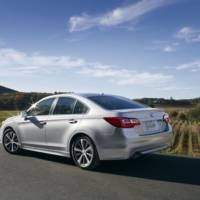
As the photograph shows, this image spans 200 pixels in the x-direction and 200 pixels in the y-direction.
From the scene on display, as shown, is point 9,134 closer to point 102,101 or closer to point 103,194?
point 102,101

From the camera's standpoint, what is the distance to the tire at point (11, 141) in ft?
29.5

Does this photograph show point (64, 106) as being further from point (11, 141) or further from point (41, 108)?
point (11, 141)

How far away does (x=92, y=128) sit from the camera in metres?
6.92

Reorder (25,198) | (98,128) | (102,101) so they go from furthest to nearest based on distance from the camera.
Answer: (102,101), (98,128), (25,198)

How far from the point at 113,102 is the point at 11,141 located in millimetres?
3101

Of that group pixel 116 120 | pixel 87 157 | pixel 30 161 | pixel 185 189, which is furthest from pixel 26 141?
pixel 185 189

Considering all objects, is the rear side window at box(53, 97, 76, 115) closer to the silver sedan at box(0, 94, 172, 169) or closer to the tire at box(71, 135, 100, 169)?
the silver sedan at box(0, 94, 172, 169)

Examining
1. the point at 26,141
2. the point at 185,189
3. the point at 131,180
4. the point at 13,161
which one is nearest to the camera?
the point at 185,189

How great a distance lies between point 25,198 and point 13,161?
117 inches

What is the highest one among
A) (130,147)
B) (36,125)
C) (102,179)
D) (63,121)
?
(63,121)

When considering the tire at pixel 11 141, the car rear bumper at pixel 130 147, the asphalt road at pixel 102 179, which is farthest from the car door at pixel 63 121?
the tire at pixel 11 141

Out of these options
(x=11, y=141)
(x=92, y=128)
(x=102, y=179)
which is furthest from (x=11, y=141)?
(x=102, y=179)

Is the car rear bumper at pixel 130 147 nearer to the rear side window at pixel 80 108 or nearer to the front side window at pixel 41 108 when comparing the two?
the rear side window at pixel 80 108

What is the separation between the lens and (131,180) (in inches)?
249
